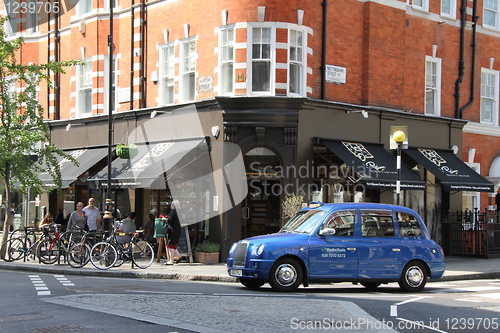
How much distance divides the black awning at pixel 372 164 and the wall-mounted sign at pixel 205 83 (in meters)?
4.00

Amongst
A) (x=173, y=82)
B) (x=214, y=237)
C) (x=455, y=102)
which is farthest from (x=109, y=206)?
(x=455, y=102)

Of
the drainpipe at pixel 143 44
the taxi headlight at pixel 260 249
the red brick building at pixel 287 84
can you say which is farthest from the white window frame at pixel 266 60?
the taxi headlight at pixel 260 249

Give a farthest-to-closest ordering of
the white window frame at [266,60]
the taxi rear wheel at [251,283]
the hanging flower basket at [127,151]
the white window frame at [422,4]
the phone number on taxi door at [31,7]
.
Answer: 1. the phone number on taxi door at [31,7]
2. the white window frame at [422,4]
3. the hanging flower basket at [127,151]
4. the white window frame at [266,60]
5. the taxi rear wheel at [251,283]

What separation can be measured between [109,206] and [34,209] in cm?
1073

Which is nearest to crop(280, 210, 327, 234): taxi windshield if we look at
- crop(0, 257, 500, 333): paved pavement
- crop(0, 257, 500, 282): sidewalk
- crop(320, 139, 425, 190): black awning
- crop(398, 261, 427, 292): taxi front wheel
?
crop(0, 257, 500, 333): paved pavement

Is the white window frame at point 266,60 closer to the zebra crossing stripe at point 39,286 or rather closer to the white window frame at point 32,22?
Result: the zebra crossing stripe at point 39,286

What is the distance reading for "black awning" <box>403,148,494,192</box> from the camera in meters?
23.2

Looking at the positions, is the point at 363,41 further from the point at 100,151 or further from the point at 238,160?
the point at 100,151

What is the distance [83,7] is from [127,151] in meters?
7.76

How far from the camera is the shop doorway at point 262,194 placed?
2067cm

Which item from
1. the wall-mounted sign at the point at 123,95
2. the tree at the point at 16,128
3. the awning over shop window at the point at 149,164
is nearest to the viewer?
the tree at the point at 16,128

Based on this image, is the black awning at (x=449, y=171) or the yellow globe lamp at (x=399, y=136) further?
the black awning at (x=449, y=171)

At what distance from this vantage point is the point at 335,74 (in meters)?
22.1

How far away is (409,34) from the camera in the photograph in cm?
2436
